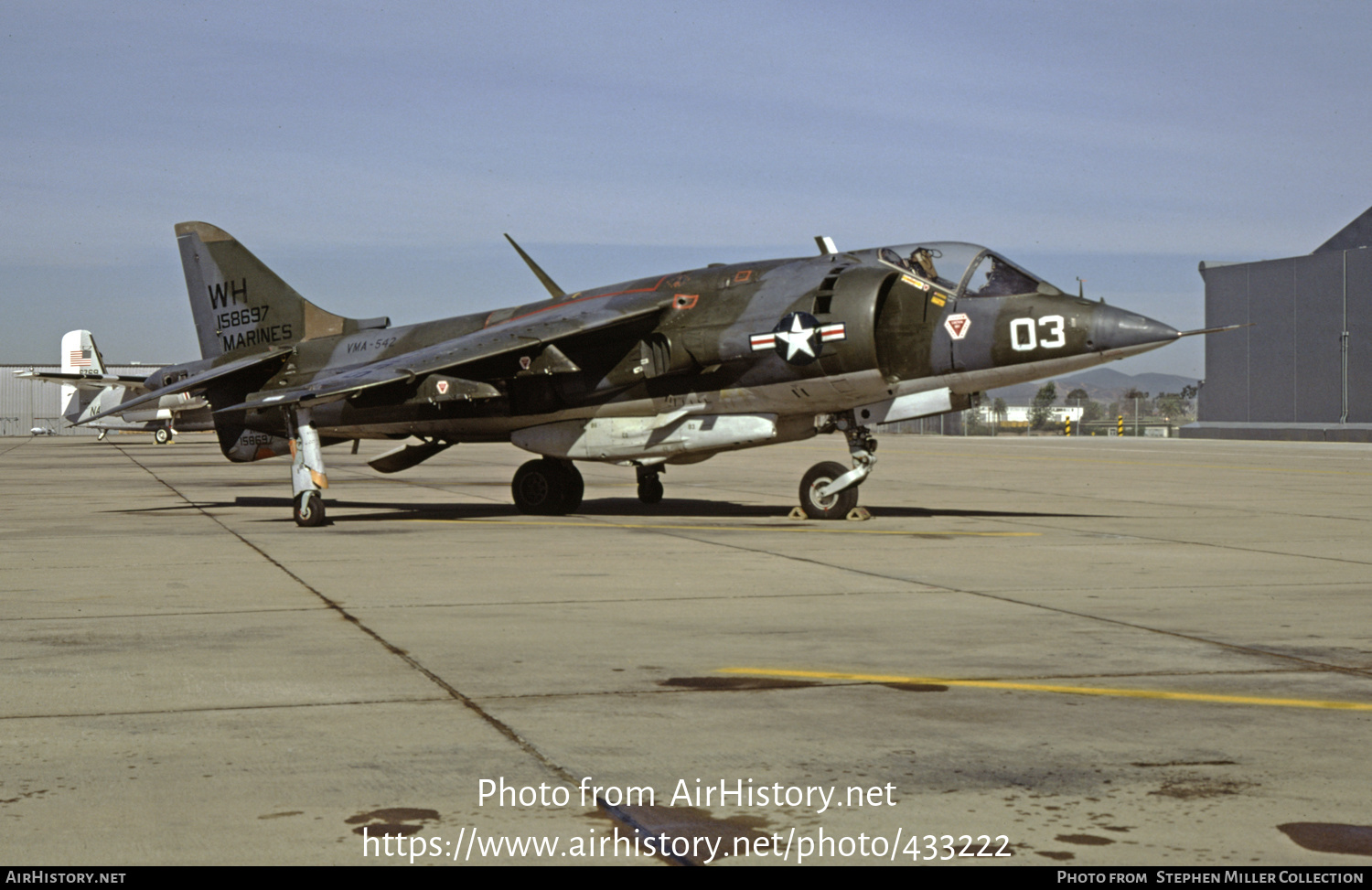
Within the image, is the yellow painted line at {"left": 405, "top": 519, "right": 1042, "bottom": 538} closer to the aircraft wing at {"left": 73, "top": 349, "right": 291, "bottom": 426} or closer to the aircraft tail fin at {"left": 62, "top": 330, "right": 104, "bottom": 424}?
the aircraft wing at {"left": 73, "top": 349, "right": 291, "bottom": 426}

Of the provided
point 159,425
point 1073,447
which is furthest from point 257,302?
point 159,425

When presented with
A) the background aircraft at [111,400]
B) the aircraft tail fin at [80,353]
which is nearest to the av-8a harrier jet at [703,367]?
the background aircraft at [111,400]

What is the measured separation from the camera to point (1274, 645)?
7.70m

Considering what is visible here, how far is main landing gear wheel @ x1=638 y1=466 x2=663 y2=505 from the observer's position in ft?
65.4

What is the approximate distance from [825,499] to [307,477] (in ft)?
20.4

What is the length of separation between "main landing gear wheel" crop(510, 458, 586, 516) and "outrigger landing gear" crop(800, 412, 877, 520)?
3440 millimetres

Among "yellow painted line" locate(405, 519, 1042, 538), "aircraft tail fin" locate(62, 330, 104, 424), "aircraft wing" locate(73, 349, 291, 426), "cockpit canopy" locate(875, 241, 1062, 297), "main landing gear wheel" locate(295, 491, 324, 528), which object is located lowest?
"yellow painted line" locate(405, 519, 1042, 538)

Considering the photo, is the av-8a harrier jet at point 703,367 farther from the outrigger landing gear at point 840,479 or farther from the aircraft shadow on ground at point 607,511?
the aircraft shadow on ground at point 607,511

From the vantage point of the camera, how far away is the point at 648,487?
65.7ft

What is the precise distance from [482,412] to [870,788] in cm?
1381

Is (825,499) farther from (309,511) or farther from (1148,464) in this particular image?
(1148,464)

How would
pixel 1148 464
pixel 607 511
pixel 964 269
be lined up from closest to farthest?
pixel 964 269 < pixel 607 511 < pixel 1148 464

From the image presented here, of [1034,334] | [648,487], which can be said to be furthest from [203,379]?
[1034,334]

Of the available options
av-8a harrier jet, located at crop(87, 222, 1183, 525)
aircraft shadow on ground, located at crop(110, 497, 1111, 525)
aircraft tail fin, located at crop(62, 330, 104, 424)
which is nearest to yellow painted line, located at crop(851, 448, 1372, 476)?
aircraft shadow on ground, located at crop(110, 497, 1111, 525)
